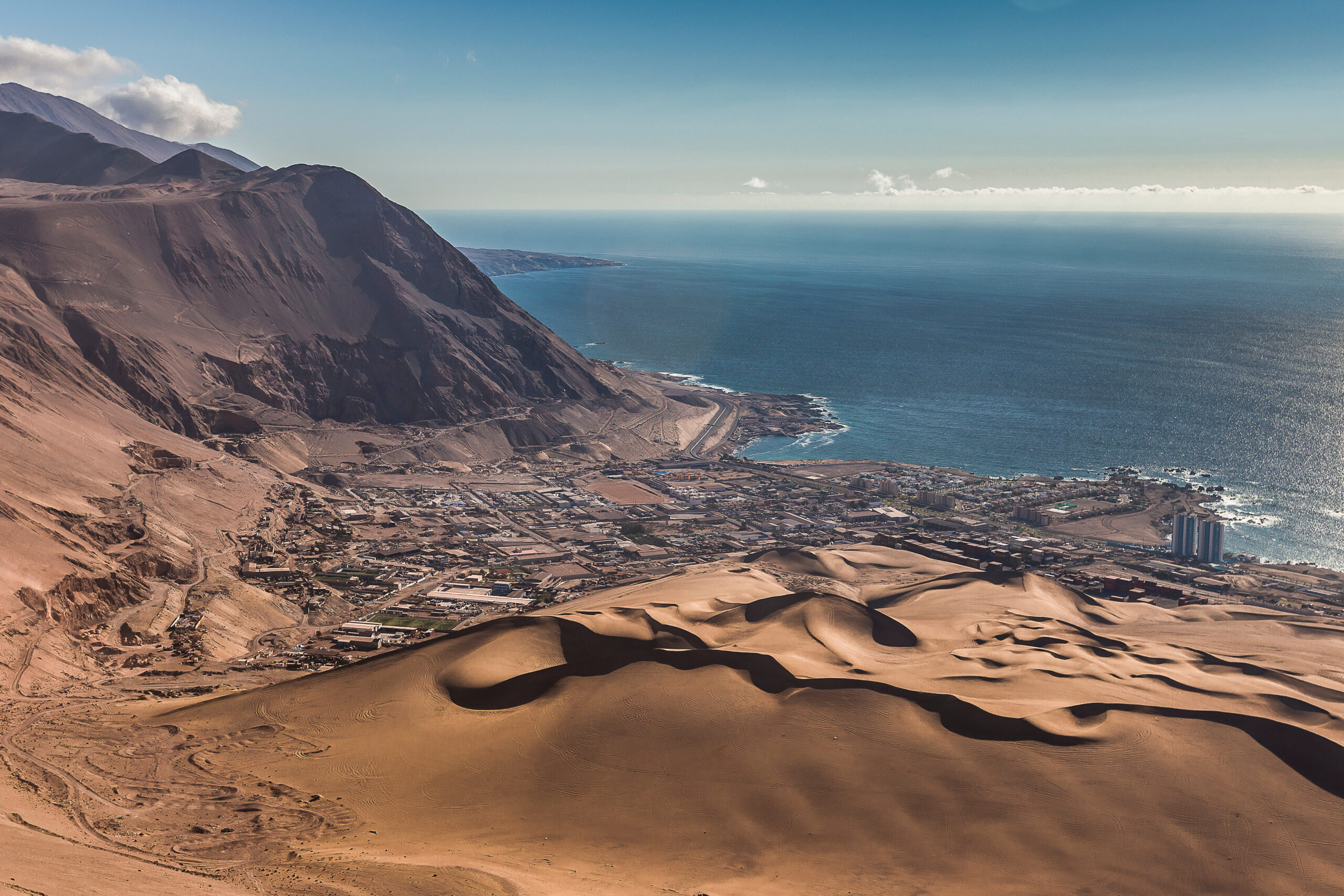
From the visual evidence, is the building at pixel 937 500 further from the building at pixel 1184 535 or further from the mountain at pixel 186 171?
the mountain at pixel 186 171

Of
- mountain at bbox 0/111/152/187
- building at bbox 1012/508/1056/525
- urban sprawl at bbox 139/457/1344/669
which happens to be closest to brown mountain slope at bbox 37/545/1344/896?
urban sprawl at bbox 139/457/1344/669

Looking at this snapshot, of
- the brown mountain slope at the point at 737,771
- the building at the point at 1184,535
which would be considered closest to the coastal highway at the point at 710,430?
the building at the point at 1184,535

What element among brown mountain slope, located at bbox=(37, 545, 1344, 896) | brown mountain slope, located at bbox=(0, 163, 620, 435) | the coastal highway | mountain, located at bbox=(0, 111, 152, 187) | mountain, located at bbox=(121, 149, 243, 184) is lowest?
the coastal highway

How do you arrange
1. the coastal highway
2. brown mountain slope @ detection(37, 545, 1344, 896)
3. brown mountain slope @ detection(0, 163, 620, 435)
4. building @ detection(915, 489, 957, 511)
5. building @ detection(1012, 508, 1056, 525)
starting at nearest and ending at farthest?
brown mountain slope @ detection(37, 545, 1344, 896) → building @ detection(1012, 508, 1056, 525) → building @ detection(915, 489, 957, 511) → brown mountain slope @ detection(0, 163, 620, 435) → the coastal highway

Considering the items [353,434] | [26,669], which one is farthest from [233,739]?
[353,434]

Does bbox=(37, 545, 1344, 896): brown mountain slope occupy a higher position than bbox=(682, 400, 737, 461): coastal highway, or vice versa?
bbox=(37, 545, 1344, 896): brown mountain slope

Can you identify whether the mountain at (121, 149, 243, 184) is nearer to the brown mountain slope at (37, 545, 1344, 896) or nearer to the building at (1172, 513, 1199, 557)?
the brown mountain slope at (37, 545, 1344, 896)

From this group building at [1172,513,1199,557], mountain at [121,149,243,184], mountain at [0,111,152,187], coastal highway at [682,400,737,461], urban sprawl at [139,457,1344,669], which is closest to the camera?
urban sprawl at [139,457,1344,669]

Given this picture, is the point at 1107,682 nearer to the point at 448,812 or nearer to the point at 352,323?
the point at 448,812
